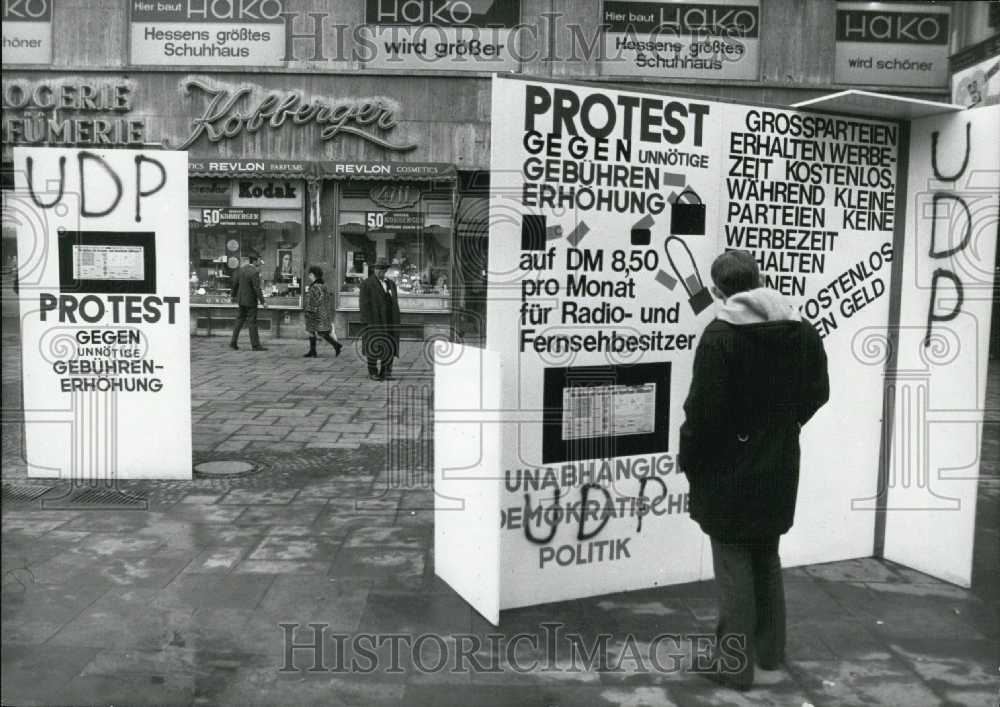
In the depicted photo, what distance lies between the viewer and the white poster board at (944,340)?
15.8ft

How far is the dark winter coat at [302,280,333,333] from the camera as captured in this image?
15164 mm

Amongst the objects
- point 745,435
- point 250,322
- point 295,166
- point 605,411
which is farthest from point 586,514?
point 295,166

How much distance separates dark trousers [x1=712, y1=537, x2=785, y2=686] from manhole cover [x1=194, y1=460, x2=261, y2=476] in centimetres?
455

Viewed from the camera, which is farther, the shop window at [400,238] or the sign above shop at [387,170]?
the shop window at [400,238]

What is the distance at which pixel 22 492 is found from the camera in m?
6.43

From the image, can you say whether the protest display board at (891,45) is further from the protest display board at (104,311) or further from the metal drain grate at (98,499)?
the metal drain grate at (98,499)

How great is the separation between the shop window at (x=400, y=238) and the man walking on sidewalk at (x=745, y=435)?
622 inches

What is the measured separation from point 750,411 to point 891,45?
56.4 ft

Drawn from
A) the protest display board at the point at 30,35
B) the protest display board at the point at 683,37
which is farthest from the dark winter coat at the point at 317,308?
the protest display board at the point at 30,35

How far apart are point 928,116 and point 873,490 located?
7.01ft

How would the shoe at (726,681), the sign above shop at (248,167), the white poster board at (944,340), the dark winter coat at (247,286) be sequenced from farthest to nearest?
the sign above shop at (248,167) → the dark winter coat at (247,286) → the white poster board at (944,340) → the shoe at (726,681)

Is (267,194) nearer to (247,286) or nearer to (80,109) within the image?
(247,286)

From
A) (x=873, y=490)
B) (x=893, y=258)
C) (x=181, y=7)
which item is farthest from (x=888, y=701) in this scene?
(x=181, y=7)

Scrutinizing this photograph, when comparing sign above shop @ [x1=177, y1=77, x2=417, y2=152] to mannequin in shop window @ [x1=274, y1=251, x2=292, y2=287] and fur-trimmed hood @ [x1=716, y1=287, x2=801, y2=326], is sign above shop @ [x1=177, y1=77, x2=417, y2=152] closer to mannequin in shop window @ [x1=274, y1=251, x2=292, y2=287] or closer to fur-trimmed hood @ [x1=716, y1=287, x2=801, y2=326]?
mannequin in shop window @ [x1=274, y1=251, x2=292, y2=287]
